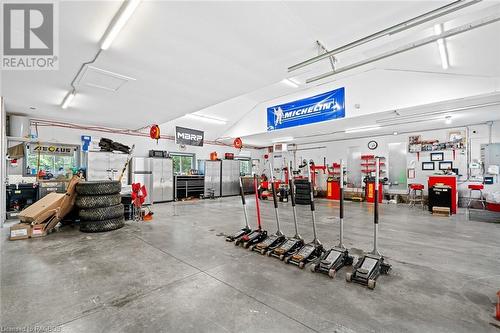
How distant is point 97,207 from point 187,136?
14.8ft

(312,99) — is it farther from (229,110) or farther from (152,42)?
(152,42)

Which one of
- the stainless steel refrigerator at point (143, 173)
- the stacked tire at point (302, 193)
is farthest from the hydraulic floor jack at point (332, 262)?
the stainless steel refrigerator at point (143, 173)

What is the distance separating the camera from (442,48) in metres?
3.92

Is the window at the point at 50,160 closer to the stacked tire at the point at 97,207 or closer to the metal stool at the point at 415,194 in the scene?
the stacked tire at the point at 97,207

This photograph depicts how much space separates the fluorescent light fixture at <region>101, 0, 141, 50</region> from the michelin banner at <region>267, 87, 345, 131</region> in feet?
18.4

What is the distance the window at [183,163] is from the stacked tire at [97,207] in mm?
5328

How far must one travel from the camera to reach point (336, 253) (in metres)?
2.89

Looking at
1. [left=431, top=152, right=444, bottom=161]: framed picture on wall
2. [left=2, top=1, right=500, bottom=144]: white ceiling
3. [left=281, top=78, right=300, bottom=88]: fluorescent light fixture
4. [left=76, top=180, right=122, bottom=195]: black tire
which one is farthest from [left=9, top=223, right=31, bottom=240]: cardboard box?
[left=431, top=152, right=444, bottom=161]: framed picture on wall

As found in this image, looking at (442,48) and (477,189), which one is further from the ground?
(442,48)

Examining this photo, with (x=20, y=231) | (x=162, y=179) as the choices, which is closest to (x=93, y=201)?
(x=20, y=231)

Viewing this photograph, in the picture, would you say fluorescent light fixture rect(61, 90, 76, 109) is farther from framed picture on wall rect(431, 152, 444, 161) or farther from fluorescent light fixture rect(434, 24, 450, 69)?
framed picture on wall rect(431, 152, 444, 161)

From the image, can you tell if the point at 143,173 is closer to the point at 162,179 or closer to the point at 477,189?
→ the point at 162,179

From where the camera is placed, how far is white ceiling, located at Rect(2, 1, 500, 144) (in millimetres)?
2518

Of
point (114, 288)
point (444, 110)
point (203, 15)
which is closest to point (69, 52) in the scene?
point (203, 15)
